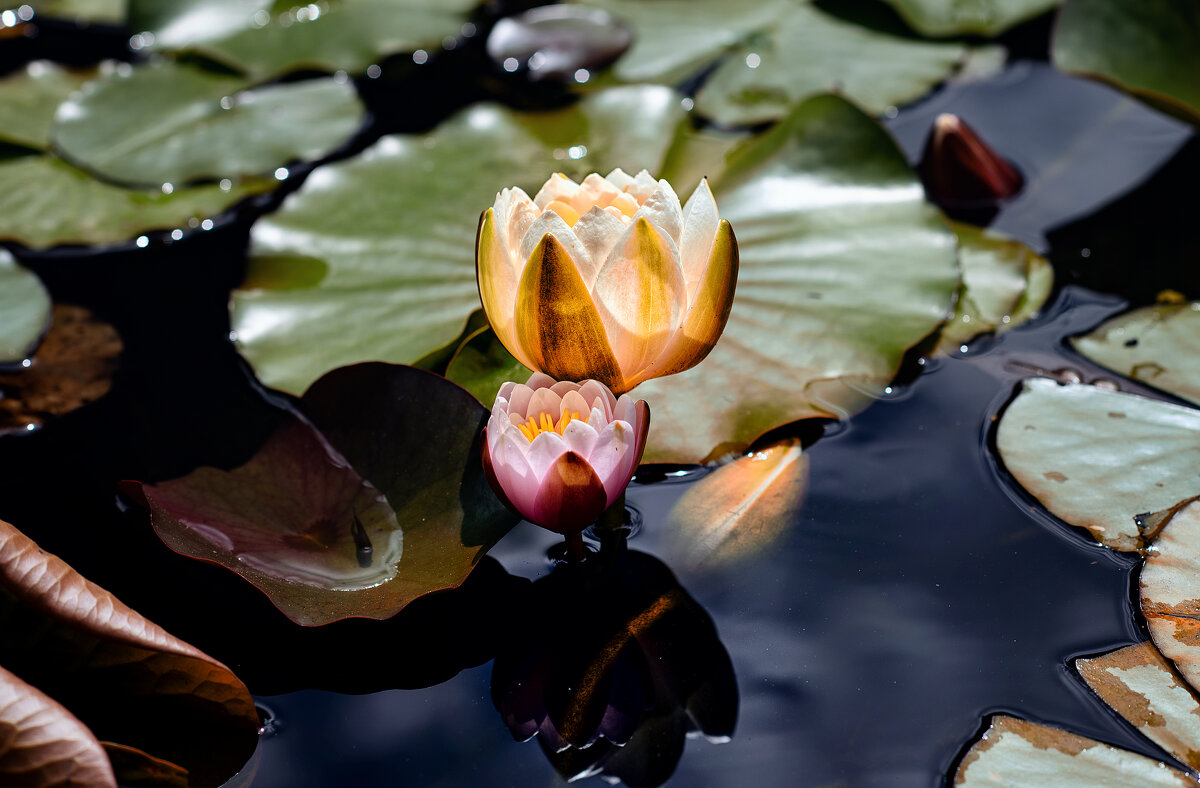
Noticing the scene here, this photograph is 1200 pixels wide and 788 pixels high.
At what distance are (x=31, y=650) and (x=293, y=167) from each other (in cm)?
146

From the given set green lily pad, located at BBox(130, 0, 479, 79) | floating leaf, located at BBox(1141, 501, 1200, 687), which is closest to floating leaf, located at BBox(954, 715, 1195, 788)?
floating leaf, located at BBox(1141, 501, 1200, 687)

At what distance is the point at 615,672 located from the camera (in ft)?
4.38

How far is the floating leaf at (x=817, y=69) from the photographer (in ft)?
7.95

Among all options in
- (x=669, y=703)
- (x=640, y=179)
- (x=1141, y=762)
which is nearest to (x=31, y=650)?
(x=669, y=703)

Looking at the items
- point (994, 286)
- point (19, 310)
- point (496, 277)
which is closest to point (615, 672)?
point (496, 277)

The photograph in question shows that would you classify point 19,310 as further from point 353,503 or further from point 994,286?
point 994,286

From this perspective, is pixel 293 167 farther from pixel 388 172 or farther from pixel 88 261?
pixel 88 261

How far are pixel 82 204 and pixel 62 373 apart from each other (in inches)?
21.6

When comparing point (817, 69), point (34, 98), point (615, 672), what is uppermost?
point (817, 69)

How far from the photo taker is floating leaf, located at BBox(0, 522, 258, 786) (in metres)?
1.14

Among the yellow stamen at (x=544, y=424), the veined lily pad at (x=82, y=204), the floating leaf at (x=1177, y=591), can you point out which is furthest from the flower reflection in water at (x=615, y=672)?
the veined lily pad at (x=82, y=204)

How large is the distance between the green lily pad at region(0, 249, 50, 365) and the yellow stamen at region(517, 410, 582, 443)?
123 centimetres

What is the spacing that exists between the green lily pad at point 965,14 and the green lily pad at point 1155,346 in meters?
1.12

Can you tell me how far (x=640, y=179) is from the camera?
131cm
